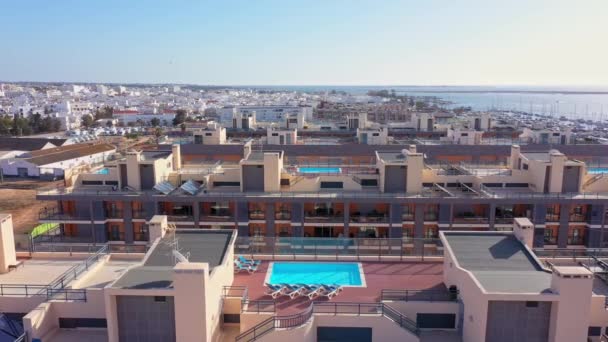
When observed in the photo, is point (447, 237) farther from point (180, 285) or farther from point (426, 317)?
point (180, 285)

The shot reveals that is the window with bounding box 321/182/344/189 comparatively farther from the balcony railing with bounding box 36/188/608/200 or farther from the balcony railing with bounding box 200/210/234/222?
the balcony railing with bounding box 200/210/234/222

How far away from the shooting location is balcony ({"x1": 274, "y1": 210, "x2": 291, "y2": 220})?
1432 inches

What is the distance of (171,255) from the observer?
17.9m

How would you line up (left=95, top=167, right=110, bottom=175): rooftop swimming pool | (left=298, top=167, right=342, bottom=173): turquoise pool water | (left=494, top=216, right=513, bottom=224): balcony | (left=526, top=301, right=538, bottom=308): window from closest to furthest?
(left=526, top=301, right=538, bottom=308): window → (left=494, top=216, right=513, bottom=224): balcony → (left=95, top=167, right=110, bottom=175): rooftop swimming pool → (left=298, top=167, right=342, bottom=173): turquoise pool water

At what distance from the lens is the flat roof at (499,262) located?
15172 mm

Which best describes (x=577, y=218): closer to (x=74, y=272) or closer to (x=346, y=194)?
(x=346, y=194)

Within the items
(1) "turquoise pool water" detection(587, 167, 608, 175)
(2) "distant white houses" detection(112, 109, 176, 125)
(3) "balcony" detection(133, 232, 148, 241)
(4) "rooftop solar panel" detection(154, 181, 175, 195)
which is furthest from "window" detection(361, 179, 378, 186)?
(2) "distant white houses" detection(112, 109, 176, 125)

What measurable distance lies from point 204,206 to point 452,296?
79.4 feet

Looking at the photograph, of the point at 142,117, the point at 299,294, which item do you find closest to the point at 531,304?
the point at 299,294

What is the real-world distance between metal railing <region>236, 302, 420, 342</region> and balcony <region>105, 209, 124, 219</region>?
81.0 feet

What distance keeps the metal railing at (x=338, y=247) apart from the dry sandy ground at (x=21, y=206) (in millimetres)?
37793

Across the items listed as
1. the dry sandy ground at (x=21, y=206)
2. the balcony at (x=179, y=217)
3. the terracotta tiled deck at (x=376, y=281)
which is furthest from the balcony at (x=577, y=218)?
the dry sandy ground at (x=21, y=206)

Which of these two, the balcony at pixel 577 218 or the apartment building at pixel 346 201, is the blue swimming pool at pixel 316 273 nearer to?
the apartment building at pixel 346 201

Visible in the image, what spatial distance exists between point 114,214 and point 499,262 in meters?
29.8
